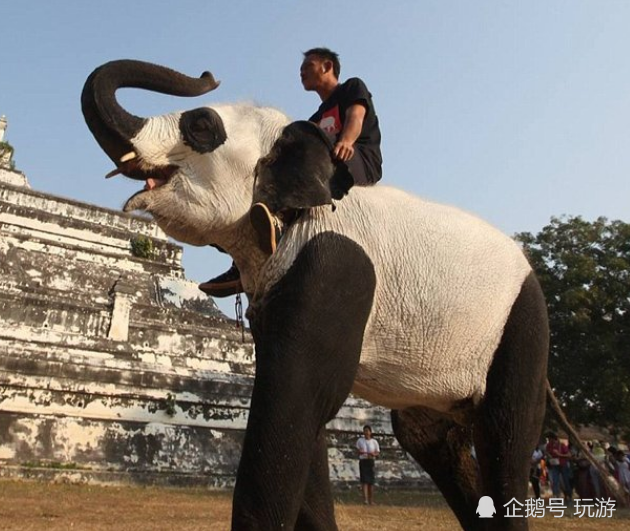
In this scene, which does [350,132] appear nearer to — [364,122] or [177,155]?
[364,122]

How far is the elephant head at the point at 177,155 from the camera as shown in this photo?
7.41ft

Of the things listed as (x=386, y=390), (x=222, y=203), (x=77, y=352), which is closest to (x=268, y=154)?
(x=222, y=203)

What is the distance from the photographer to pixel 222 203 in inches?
91.0

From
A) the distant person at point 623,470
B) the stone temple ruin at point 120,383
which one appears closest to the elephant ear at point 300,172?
the stone temple ruin at point 120,383

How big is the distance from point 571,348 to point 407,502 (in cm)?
1289

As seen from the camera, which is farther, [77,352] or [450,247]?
[77,352]

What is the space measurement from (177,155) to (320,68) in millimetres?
816

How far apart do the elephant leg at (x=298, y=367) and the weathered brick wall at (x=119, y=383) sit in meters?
7.86

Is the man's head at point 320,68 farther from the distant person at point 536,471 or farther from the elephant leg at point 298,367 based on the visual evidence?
the distant person at point 536,471

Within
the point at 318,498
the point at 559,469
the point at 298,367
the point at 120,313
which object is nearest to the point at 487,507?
the point at 318,498

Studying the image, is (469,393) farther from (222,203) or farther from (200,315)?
(200,315)

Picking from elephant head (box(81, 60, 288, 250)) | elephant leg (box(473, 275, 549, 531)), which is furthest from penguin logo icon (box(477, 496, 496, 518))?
elephant head (box(81, 60, 288, 250))

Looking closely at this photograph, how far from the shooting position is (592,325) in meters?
20.3

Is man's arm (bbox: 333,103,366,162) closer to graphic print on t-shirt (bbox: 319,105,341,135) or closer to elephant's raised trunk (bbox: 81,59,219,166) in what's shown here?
graphic print on t-shirt (bbox: 319,105,341,135)
